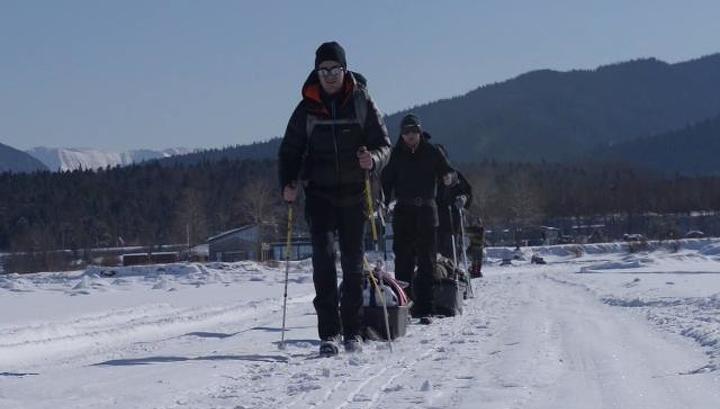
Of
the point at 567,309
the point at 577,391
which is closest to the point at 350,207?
the point at 577,391

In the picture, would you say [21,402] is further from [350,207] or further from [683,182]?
[683,182]

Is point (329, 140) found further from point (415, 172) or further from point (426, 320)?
point (415, 172)

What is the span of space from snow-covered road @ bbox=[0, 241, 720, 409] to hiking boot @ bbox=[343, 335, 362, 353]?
8cm

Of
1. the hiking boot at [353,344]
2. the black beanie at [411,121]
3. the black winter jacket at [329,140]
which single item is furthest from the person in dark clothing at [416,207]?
the black winter jacket at [329,140]

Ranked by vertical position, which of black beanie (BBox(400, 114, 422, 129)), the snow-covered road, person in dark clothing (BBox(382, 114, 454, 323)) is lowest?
the snow-covered road

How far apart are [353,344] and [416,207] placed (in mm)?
3515

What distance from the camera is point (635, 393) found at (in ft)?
16.0

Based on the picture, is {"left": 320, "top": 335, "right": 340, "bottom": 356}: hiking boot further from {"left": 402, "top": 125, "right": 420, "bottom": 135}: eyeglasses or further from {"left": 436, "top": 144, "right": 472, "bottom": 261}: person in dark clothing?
{"left": 436, "top": 144, "right": 472, "bottom": 261}: person in dark clothing

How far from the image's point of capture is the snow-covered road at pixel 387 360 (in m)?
4.81

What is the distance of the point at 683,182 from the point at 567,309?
148 m

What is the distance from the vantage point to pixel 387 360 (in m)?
6.27

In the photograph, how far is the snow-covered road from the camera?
481 centimetres

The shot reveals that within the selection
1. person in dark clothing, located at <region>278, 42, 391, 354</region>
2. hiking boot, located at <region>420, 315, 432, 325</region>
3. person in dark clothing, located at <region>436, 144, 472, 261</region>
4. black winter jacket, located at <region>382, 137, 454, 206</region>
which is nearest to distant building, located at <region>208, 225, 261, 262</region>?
person in dark clothing, located at <region>436, 144, 472, 261</region>

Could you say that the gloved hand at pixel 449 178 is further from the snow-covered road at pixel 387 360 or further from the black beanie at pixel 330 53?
the black beanie at pixel 330 53
